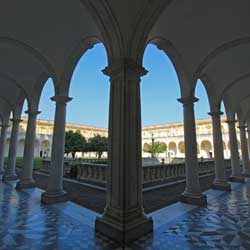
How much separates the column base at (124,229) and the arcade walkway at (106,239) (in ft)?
0.37

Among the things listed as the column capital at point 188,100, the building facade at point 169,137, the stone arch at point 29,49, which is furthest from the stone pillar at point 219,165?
the building facade at point 169,137

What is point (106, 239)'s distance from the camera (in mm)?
3443

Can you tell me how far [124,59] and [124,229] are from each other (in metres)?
3.41

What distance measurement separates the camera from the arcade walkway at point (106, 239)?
10.8 ft

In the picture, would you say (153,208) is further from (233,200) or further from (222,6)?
(222,6)

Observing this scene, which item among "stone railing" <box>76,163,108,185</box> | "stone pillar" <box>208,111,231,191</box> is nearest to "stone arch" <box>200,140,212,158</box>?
"stone pillar" <box>208,111,231,191</box>

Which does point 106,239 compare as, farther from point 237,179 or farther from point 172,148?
point 172,148

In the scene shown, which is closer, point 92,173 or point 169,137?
point 92,173

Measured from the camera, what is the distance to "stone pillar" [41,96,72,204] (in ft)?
19.6

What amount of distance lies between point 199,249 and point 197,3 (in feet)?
18.4

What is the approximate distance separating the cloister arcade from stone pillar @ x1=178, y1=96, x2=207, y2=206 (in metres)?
0.03

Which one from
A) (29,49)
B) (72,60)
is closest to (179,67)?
(72,60)

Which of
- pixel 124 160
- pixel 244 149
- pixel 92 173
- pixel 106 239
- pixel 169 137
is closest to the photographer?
pixel 106 239

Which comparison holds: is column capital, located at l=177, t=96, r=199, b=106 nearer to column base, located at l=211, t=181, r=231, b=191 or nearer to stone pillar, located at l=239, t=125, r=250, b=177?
column base, located at l=211, t=181, r=231, b=191
